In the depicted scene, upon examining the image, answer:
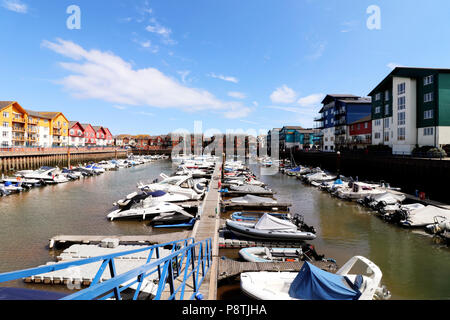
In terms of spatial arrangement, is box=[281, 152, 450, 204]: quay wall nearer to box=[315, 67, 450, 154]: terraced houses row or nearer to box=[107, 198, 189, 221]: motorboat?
box=[315, 67, 450, 154]: terraced houses row

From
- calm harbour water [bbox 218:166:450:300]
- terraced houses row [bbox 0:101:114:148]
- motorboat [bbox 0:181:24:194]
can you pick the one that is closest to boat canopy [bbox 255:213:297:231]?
calm harbour water [bbox 218:166:450:300]

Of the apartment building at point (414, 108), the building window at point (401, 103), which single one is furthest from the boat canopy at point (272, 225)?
the building window at point (401, 103)

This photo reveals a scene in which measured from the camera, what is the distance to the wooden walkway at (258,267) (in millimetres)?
11727

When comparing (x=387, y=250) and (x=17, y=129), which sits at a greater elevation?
(x=17, y=129)

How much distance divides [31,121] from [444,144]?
325ft

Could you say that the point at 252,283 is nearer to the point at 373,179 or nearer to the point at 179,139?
the point at 373,179

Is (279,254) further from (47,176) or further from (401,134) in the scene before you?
(401,134)

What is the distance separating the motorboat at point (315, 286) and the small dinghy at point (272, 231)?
596 centimetres

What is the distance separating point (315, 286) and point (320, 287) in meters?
0.15

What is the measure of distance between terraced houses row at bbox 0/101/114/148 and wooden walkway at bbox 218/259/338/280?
72.6 metres

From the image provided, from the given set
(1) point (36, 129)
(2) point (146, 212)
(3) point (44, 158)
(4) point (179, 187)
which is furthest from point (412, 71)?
(1) point (36, 129)

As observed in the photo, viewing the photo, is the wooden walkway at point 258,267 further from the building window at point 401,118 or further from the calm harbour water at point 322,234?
the building window at point 401,118

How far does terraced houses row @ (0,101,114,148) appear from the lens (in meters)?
67.1

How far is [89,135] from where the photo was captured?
4663 inches
